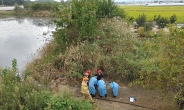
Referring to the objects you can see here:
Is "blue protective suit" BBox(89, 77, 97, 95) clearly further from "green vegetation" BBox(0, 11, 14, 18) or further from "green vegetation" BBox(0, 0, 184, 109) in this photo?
"green vegetation" BBox(0, 11, 14, 18)

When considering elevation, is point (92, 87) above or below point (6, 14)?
below

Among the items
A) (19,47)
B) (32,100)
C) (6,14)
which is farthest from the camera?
(6,14)

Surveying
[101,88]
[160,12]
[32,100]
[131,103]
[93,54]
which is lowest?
[131,103]

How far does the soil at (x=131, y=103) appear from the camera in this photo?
20.1 ft

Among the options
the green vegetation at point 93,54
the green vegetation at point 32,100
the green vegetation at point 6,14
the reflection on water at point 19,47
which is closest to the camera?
the green vegetation at point 32,100

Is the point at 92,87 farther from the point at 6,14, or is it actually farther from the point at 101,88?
the point at 6,14

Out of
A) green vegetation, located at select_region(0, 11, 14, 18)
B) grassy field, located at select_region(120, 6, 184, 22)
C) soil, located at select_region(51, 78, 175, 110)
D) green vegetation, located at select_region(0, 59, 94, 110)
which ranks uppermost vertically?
green vegetation, located at select_region(0, 11, 14, 18)

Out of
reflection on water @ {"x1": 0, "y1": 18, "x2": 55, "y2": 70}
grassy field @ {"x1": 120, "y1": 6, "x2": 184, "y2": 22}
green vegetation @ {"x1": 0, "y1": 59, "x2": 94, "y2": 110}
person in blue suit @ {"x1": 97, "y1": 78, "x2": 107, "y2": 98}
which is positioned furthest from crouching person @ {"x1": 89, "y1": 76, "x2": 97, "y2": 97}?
grassy field @ {"x1": 120, "y1": 6, "x2": 184, "y2": 22}

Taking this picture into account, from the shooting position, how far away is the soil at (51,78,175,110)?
614 cm

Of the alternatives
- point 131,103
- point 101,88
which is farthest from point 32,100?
point 131,103

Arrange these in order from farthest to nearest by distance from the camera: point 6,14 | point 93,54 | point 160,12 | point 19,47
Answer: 1. point 6,14
2. point 160,12
3. point 19,47
4. point 93,54

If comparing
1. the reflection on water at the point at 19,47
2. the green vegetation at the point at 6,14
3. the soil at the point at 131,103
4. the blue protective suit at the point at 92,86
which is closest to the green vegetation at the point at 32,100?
the soil at the point at 131,103

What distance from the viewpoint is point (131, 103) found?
6.43m

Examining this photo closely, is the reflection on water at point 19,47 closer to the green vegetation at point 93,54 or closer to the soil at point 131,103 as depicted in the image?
the green vegetation at point 93,54
